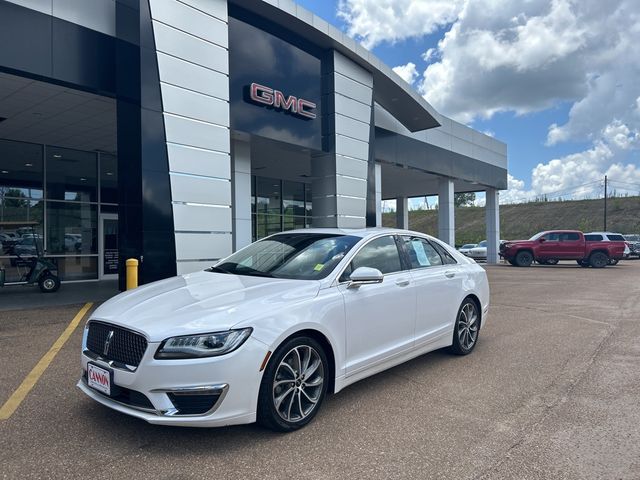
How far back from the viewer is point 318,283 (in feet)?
12.7

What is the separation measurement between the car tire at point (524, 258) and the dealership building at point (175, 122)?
10.1 meters

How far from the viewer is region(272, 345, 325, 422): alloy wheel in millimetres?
3391

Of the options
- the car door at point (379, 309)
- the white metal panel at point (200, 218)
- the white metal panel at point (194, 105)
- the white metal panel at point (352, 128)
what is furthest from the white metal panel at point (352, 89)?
the car door at point (379, 309)

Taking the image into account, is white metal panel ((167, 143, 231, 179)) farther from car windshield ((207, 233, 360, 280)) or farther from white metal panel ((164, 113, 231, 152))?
car windshield ((207, 233, 360, 280))

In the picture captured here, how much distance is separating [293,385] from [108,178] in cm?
1428

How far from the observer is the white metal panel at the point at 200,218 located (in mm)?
9312

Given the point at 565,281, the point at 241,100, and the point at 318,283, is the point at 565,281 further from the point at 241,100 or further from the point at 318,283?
the point at 318,283

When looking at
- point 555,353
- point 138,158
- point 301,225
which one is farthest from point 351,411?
point 301,225

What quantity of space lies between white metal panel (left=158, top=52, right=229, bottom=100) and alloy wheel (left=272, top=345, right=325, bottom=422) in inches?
292

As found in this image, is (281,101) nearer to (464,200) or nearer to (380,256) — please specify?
(380,256)

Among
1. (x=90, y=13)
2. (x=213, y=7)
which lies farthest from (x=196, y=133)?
(x=90, y=13)

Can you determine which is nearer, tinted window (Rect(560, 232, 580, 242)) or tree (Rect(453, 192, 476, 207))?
tinted window (Rect(560, 232, 580, 242))

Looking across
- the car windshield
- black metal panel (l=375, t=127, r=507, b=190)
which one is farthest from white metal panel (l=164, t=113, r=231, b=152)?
black metal panel (l=375, t=127, r=507, b=190)

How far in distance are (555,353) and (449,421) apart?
9.52 feet
